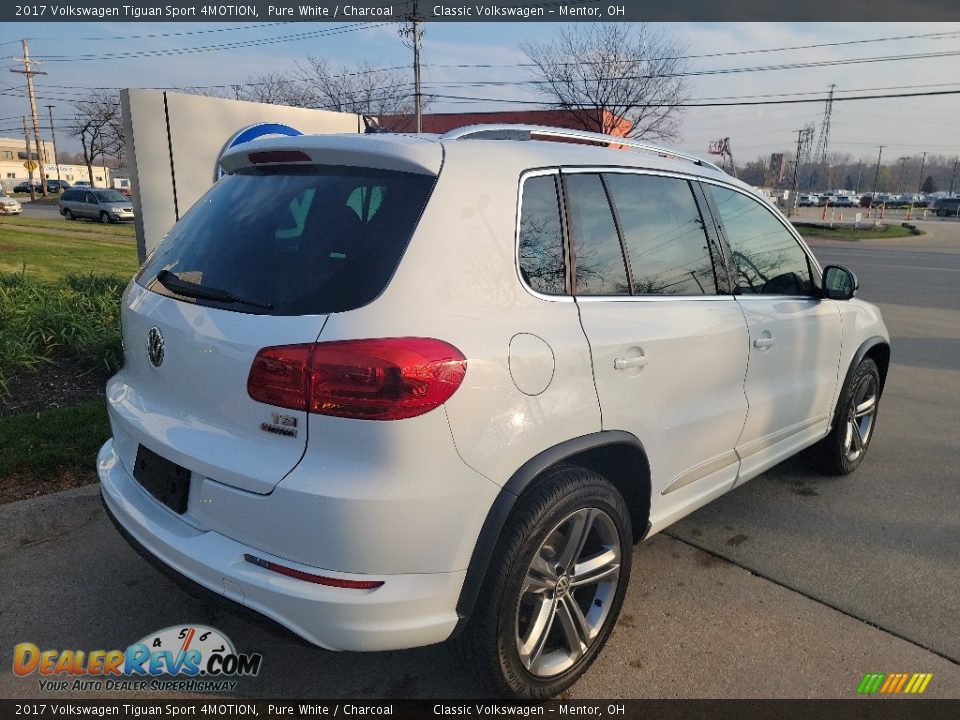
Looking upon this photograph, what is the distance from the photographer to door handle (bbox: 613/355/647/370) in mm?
2420

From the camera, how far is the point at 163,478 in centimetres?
226

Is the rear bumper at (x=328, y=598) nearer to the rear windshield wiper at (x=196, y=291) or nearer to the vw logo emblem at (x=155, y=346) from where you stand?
the vw logo emblem at (x=155, y=346)

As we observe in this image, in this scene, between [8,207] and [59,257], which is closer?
[59,257]

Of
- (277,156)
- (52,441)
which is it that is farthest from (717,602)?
(52,441)

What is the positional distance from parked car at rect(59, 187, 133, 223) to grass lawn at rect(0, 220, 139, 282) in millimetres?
14164

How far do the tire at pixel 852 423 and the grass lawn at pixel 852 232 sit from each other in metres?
30.2

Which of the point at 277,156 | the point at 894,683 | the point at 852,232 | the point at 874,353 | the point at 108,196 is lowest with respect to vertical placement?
the point at 852,232

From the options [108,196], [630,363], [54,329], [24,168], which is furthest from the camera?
[24,168]

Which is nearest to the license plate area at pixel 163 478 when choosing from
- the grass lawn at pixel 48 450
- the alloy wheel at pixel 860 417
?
the grass lawn at pixel 48 450

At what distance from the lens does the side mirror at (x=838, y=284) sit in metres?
3.79

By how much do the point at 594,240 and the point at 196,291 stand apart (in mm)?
1390

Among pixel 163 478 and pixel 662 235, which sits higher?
pixel 662 235

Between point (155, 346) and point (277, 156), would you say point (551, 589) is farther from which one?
point (277, 156)

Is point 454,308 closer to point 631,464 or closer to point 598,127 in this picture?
point 631,464
